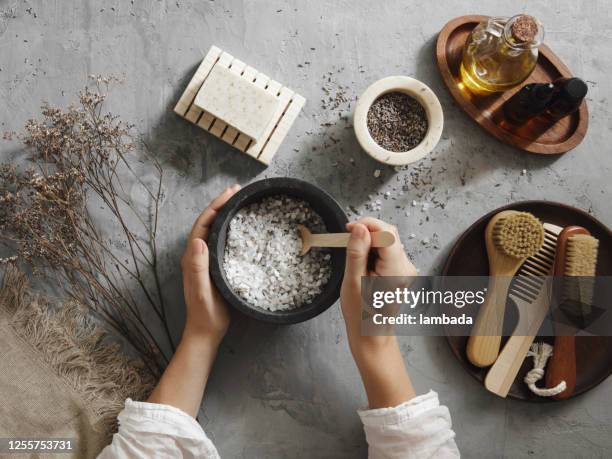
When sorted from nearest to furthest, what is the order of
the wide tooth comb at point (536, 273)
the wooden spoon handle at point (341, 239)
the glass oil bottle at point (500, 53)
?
1. the wooden spoon handle at point (341, 239)
2. the glass oil bottle at point (500, 53)
3. the wide tooth comb at point (536, 273)

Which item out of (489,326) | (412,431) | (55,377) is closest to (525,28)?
(489,326)

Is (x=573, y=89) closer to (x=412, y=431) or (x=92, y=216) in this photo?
(x=412, y=431)

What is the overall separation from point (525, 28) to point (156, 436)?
101 centimetres

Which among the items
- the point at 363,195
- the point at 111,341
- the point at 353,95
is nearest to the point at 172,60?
the point at 353,95

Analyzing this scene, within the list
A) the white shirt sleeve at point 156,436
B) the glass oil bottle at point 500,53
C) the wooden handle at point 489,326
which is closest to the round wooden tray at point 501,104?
the glass oil bottle at point 500,53

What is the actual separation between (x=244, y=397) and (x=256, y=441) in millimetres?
93

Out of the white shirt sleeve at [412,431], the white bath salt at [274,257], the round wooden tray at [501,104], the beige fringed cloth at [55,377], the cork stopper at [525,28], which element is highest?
the cork stopper at [525,28]

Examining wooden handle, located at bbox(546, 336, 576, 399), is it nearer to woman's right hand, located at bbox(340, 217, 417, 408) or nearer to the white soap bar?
woman's right hand, located at bbox(340, 217, 417, 408)

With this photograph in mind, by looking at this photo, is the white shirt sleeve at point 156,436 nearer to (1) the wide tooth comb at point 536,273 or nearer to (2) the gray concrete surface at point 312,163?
(2) the gray concrete surface at point 312,163

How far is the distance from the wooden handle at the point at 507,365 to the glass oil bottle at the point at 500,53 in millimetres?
517

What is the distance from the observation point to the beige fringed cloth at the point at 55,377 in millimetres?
1035

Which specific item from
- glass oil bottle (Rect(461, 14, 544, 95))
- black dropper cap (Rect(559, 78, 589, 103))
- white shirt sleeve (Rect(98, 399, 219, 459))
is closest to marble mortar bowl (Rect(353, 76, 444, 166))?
glass oil bottle (Rect(461, 14, 544, 95))

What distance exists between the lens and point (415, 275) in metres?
1.13

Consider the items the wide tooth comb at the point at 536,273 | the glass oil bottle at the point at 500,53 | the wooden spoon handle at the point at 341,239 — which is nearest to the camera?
the wooden spoon handle at the point at 341,239
